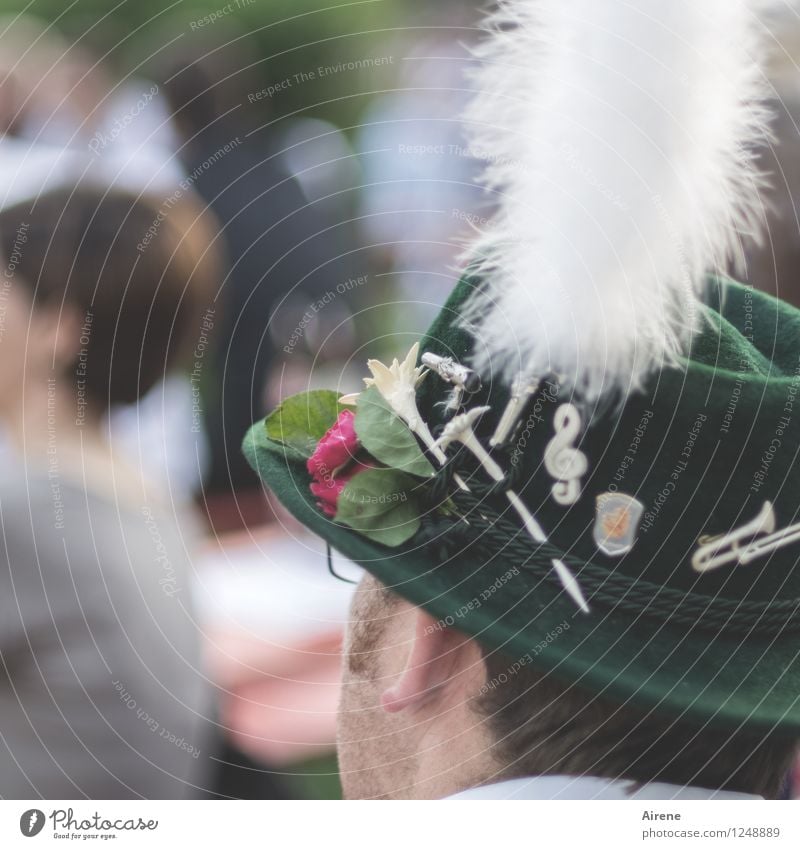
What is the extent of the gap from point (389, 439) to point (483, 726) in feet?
0.52

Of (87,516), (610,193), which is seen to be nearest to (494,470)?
(610,193)

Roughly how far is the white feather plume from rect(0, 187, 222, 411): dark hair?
247 millimetres

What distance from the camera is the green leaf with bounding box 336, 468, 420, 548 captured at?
1.47 feet

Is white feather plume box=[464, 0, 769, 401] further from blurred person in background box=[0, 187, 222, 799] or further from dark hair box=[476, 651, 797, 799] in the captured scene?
blurred person in background box=[0, 187, 222, 799]

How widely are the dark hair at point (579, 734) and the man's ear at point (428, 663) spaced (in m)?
0.01

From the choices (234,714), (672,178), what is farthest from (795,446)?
(234,714)

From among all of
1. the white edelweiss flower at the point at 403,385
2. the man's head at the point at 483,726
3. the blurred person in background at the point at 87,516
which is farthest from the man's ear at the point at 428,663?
the blurred person in background at the point at 87,516

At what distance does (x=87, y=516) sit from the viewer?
58 centimetres

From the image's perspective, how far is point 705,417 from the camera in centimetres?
41

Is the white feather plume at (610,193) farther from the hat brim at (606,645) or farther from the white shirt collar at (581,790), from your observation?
the white shirt collar at (581,790)

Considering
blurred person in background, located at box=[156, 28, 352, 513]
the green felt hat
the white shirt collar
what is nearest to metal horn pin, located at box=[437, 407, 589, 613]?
the green felt hat

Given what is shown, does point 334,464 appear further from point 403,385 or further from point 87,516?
point 87,516

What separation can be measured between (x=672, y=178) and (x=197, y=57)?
14.8 inches

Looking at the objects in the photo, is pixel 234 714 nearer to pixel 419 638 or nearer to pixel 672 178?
pixel 419 638
